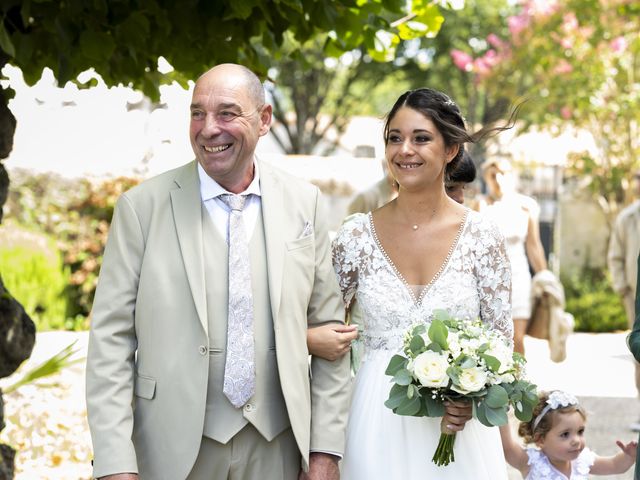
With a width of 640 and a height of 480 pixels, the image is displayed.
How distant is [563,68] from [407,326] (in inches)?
598

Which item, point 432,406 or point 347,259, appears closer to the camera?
point 432,406

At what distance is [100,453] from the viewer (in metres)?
3.44

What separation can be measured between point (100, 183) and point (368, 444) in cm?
1042

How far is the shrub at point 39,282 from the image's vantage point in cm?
1331

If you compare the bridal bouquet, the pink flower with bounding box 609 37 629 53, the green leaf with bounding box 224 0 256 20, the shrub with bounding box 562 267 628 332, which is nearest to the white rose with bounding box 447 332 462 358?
the bridal bouquet

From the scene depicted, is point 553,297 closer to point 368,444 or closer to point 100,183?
point 368,444

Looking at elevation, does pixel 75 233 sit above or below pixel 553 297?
above

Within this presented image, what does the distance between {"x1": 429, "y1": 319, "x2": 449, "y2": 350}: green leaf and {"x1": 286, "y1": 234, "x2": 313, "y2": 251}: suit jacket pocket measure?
529 mm

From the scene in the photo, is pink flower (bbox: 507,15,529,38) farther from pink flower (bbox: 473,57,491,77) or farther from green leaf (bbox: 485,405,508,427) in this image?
green leaf (bbox: 485,405,508,427)

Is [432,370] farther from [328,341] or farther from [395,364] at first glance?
[328,341]

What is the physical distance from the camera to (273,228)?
3.69 meters

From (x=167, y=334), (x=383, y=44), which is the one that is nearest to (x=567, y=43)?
(x=383, y=44)

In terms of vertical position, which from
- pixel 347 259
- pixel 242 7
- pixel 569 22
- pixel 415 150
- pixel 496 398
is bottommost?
pixel 496 398

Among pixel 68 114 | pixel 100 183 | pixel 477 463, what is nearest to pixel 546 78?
pixel 100 183
